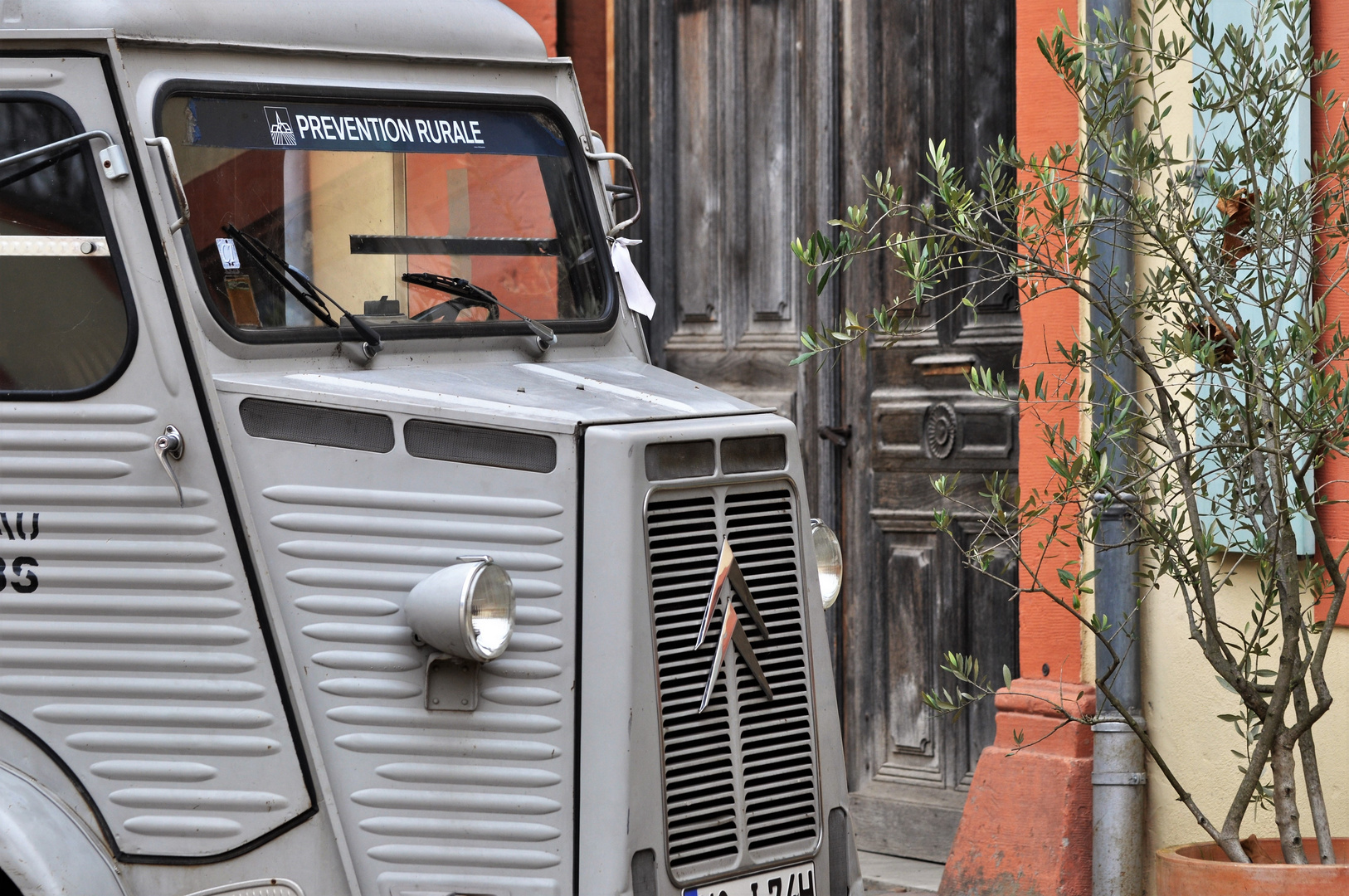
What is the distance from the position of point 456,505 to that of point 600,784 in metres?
0.67

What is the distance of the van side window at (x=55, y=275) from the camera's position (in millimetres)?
3695

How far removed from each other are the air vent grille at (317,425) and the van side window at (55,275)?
1.11 ft

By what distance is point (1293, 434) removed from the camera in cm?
387

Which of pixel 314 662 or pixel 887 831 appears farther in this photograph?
pixel 887 831

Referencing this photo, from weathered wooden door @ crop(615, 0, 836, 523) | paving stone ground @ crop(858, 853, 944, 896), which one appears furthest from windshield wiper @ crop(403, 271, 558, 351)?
weathered wooden door @ crop(615, 0, 836, 523)

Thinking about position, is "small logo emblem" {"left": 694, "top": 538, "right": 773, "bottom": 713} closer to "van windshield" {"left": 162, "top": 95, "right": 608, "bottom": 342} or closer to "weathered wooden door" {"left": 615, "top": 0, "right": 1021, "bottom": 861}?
"van windshield" {"left": 162, "top": 95, "right": 608, "bottom": 342}

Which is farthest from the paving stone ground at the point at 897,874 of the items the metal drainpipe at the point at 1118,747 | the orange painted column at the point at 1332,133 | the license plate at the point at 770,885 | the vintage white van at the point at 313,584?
the vintage white van at the point at 313,584

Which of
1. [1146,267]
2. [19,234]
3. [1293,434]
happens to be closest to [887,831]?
[1146,267]

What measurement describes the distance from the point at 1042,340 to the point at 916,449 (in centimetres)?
92

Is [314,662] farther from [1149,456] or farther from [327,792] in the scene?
[1149,456]

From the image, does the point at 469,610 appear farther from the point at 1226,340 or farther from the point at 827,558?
the point at 1226,340

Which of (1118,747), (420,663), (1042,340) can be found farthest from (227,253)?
(1118,747)

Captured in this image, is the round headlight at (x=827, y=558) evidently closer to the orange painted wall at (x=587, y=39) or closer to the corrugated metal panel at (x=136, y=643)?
the corrugated metal panel at (x=136, y=643)

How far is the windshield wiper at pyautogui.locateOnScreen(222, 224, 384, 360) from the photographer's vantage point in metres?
3.90
